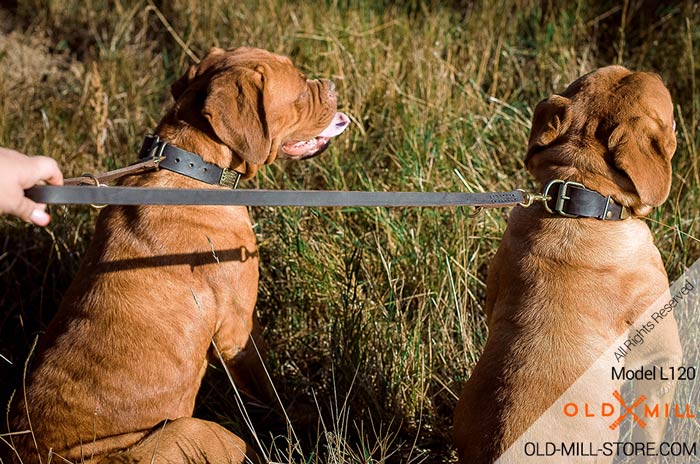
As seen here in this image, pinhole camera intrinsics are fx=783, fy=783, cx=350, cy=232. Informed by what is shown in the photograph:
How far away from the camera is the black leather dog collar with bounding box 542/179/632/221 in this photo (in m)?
3.30

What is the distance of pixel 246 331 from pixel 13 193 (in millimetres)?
1705

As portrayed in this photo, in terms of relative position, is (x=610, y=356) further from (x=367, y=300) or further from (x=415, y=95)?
(x=415, y=95)

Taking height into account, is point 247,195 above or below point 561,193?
above

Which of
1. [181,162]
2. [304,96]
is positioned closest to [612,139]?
[304,96]

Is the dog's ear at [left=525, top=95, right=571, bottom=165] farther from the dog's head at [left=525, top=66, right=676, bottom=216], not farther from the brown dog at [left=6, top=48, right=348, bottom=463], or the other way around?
the brown dog at [left=6, top=48, right=348, bottom=463]

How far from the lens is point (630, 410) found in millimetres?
3465

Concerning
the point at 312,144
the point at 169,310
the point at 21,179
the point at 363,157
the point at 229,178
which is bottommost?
the point at 363,157

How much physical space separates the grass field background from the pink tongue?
53 centimetres

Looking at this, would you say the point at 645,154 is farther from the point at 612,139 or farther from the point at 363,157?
the point at 363,157

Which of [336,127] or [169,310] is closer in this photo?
[169,310]

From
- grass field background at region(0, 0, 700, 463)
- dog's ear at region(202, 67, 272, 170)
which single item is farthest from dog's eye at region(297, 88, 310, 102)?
grass field background at region(0, 0, 700, 463)

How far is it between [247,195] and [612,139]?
1645 mm

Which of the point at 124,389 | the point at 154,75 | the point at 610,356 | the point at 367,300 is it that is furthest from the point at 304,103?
the point at 154,75

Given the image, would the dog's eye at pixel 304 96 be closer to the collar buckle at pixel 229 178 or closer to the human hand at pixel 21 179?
the collar buckle at pixel 229 178
